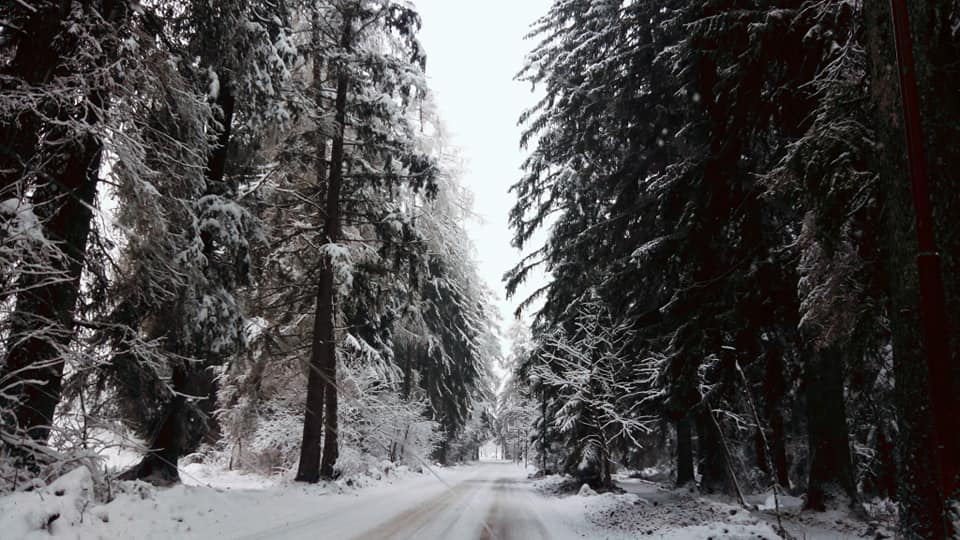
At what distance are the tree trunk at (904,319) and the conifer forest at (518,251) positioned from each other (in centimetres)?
2

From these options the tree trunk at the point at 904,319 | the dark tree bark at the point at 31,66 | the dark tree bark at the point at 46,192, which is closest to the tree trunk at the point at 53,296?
the dark tree bark at the point at 46,192

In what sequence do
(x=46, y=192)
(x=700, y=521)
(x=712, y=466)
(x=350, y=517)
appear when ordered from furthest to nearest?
(x=712, y=466), (x=350, y=517), (x=700, y=521), (x=46, y=192)

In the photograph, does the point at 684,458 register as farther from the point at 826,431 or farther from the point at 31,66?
the point at 31,66

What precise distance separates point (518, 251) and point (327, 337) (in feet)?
28.5

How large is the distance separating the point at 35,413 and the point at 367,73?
11781mm

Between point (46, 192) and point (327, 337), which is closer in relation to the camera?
point (46, 192)

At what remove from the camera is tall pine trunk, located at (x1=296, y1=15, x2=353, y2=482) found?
13.2m

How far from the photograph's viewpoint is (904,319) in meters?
4.12

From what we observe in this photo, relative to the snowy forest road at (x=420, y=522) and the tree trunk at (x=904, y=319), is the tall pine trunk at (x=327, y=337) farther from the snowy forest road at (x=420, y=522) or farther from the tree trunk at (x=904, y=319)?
the tree trunk at (x=904, y=319)

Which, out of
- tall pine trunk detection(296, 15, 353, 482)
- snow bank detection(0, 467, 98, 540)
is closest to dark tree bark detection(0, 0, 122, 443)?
snow bank detection(0, 467, 98, 540)

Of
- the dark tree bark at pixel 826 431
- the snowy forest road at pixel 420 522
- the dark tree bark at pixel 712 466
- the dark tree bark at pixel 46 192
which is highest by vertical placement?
the dark tree bark at pixel 46 192

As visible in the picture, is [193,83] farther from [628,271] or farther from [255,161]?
[628,271]

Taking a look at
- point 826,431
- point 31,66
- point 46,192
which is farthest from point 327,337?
point 826,431

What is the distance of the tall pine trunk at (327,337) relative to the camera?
13.2 metres
